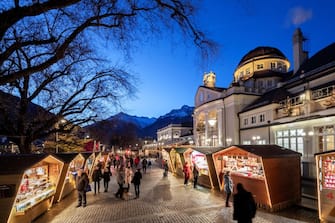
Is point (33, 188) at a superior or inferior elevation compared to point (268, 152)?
inferior

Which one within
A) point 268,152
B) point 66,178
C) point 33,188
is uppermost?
point 268,152

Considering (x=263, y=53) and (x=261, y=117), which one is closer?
(x=261, y=117)

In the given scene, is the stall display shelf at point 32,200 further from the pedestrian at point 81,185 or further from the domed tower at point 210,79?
the domed tower at point 210,79

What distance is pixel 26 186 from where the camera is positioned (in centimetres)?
997

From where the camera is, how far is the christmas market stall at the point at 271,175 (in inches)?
459

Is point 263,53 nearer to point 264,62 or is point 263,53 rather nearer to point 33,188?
point 264,62

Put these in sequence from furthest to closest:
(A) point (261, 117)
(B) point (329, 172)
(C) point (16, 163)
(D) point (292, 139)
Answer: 1. (A) point (261, 117)
2. (D) point (292, 139)
3. (B) point (329, 172)
4. (C) point (16, 163)

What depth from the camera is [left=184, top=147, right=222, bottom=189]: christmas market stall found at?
1762cm

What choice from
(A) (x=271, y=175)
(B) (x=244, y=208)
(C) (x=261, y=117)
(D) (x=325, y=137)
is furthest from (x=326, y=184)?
(C) (x=261, y=117)

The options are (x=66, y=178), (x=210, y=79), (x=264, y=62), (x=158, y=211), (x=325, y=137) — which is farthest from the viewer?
(x=210, y=79)

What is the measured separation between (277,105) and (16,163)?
25.1 m

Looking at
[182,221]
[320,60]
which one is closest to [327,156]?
[182,221]

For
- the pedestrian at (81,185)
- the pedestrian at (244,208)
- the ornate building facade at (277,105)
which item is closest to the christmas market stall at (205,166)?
the ornate building facade at (277,105)

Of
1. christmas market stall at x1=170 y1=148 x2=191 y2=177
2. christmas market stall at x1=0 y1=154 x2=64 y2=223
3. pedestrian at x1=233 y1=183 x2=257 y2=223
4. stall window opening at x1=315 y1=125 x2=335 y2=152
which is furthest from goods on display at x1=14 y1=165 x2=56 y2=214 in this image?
stall window opening at x1=315 y1=125 x2=335 y2=152
